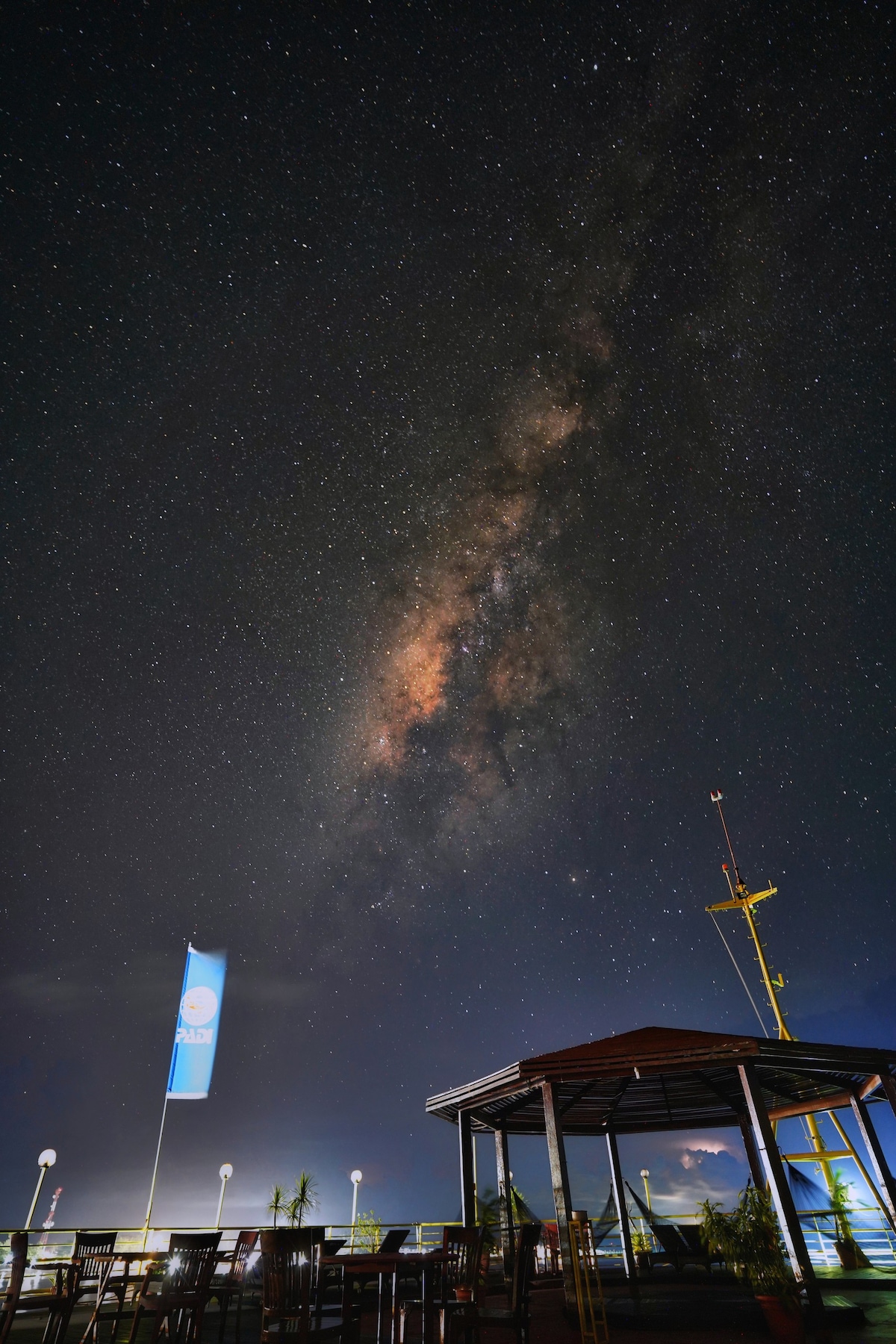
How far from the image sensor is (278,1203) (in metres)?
18.2

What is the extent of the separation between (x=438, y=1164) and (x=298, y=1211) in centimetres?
13196

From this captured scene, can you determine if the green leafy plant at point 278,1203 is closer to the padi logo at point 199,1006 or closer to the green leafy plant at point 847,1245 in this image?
the padi logo at point 199,1006

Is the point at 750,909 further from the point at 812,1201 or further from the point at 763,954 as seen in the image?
the point at 812,1201

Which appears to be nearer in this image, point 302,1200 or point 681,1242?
point 681,1242

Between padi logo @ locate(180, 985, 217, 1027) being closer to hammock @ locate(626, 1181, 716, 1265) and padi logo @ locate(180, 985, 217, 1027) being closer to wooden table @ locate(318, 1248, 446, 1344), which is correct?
hammock @ locate(626, 1181, 716, 1265)

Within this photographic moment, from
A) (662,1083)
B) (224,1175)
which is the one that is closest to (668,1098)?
(662,1083)

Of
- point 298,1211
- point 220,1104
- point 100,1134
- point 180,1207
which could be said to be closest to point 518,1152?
point 220,1104

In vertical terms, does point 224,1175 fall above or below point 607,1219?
above

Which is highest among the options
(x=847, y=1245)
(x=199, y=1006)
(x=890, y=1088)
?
(x=199, y=1006)

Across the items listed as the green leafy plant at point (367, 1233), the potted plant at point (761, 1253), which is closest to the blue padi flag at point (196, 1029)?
the green leafy plant at point (367, 1233)

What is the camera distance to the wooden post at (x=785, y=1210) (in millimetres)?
8048

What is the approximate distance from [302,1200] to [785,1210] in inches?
555

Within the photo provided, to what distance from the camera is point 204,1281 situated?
21.5 feet

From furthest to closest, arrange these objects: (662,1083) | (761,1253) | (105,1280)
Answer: (662,1083), (761,1253), (105,1280)
